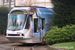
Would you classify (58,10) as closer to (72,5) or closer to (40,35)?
(72,5)

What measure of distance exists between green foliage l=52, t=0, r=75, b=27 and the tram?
4.44 feet

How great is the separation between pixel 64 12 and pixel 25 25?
11.4ft

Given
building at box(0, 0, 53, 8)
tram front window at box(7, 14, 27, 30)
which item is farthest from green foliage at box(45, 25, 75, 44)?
building at box(0, 0, 53, 8)

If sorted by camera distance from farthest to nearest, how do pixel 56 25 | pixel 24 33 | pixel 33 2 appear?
pixel 33 2
pixel 56 25
pixel 24 33

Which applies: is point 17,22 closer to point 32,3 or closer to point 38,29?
point 38,29

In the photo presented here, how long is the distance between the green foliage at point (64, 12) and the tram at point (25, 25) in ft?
4.44

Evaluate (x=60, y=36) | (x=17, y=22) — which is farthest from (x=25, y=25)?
(x=60, y=36)

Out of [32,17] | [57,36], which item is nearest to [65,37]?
[57,36]

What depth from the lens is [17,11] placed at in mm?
15633

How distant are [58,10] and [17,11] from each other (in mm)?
3476

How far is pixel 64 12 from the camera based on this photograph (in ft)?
51.5

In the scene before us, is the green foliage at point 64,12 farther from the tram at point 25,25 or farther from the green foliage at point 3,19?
the green foliage at point 3,19

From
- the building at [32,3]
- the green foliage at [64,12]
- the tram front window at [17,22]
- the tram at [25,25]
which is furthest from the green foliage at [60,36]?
the building at [32,3]

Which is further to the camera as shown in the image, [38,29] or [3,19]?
[3,19]
